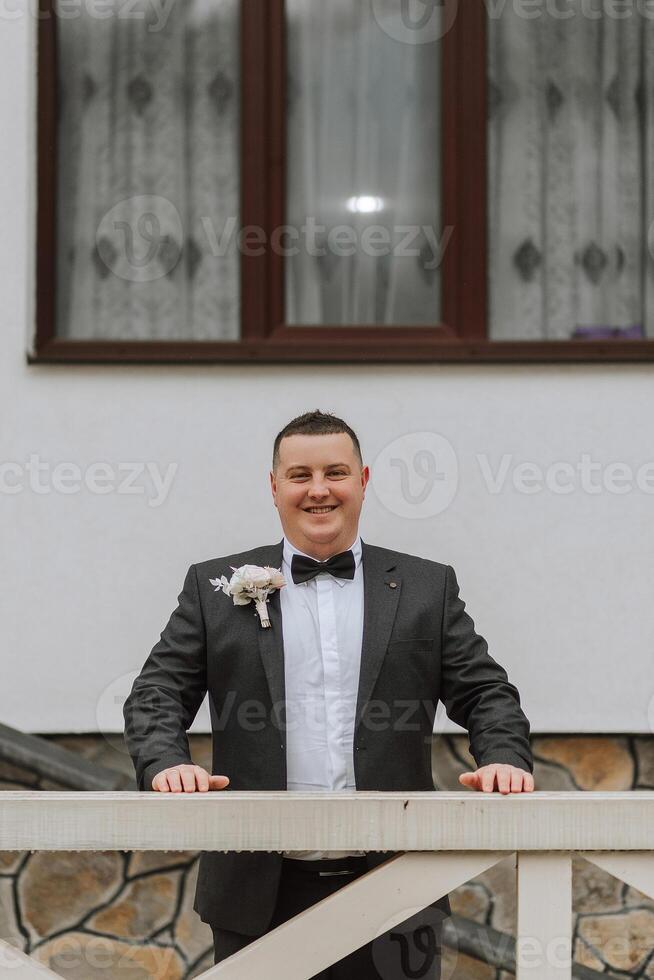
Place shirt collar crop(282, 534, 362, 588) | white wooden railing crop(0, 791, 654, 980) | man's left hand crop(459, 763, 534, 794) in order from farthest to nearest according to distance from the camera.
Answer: shirt collar crop(282, 534, 362, 588) < man's left hand crop(459, 763, 534, 794) < white wooden railing crop(0, 791, 654, 980)

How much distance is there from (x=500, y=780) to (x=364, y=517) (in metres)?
1.96

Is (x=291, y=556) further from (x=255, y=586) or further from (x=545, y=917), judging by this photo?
(x=545, y=917)

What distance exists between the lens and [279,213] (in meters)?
4.09

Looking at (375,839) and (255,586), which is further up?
(255,586)

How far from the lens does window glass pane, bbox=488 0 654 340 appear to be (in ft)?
Result: 13.6

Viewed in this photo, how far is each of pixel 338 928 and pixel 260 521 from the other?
216 centimetres

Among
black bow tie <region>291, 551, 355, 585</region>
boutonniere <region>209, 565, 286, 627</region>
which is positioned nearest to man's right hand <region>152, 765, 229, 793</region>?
boutonniere <region>209, 565, 286, 627</region>

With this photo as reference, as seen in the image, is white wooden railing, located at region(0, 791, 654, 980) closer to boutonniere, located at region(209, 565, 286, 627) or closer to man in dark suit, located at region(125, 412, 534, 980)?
man in dark suit, located at region(125, 412, 534, 980)

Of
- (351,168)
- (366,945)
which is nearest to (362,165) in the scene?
(351,168)

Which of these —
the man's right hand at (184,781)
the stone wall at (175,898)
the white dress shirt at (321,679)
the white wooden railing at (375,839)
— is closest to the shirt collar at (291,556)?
the white dress shirt at (321,679)

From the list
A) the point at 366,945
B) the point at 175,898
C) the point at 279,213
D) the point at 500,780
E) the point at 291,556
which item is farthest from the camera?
the point at 279,213

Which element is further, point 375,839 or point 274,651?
point 274,651

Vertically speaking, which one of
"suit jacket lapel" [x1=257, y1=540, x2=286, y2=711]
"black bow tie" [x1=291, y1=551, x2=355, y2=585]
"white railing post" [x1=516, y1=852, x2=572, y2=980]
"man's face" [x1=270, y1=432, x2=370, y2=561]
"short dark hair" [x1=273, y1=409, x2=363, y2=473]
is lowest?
"white railing post" [x1=516, y1=852, x2=572, y2=980]

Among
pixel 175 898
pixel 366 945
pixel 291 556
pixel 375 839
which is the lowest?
pixel 175 898
